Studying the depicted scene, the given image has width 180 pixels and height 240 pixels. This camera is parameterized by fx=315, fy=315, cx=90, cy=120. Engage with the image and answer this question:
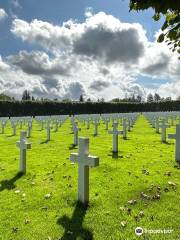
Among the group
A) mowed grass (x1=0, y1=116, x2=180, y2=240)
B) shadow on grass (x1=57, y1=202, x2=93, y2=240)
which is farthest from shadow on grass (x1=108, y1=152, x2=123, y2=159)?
shadow on grass (x1=57, y1=202, x2=93, y2=240)

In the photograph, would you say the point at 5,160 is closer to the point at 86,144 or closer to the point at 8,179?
the point at 8,179

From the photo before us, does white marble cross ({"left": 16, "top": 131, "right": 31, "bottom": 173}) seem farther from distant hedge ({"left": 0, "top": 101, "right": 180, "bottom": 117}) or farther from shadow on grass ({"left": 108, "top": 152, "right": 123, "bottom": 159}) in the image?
distant hedge ({"left": 0, "top": 101, "right": 180, "bottom": 117})

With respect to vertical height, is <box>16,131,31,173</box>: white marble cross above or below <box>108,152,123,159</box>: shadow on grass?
above

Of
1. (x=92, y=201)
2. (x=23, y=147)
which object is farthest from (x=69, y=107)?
(x=92, y=201)

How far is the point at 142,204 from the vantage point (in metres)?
5.80

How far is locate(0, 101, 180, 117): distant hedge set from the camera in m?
54.6

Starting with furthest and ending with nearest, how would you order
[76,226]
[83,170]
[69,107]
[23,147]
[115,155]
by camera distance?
[69,107] → [115,155] → [23,147] → [83,170] → [76,226]

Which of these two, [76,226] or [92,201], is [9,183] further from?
[76,226]

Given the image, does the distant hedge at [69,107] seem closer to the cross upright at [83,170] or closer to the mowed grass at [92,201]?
the mowed grass at [92,201]

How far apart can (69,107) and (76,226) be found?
59.6 m

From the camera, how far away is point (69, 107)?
64312 mm

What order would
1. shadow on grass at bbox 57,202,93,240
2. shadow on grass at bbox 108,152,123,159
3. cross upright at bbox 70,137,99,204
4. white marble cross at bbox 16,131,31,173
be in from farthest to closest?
shadow on grass at bbox 108,152,123,159, white marble cross at bbox 16,131,31,173, cross upright at bbox 70,137,99,204, shadow on grass at bbox 57,202,93,240

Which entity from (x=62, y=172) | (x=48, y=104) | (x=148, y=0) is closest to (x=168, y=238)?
(x=148, y=0)

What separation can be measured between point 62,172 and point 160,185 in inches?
109
